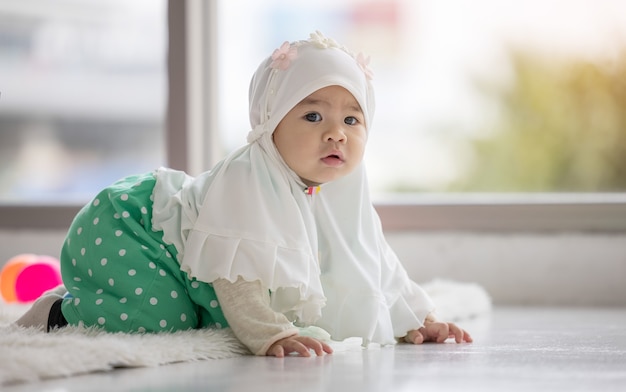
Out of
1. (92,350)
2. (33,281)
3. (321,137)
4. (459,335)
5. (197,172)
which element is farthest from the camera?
(197,172)

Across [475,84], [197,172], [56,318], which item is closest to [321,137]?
[56,318]

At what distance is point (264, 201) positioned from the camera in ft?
5.13

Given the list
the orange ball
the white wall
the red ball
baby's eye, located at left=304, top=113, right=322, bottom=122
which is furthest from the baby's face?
the white wall

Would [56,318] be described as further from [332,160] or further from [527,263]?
[527,263]

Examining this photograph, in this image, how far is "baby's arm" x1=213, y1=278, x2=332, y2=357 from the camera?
1.49 meters

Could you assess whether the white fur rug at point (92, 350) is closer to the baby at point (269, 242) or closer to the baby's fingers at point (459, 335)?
the baby at point (269, 242)

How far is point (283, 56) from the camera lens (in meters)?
1.67

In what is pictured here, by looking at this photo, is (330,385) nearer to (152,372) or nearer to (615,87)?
(152,372)

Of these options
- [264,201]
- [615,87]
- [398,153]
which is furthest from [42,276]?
[615,87]

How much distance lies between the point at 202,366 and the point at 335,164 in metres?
0.44

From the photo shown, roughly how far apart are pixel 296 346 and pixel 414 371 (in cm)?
22

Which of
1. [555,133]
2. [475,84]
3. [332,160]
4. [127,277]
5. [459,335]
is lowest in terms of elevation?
[459,335]

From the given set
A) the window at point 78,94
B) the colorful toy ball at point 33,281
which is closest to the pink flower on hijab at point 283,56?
the colorful toy ball at point 33,281

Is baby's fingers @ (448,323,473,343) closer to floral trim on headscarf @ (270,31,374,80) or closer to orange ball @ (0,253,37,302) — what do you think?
floral trim on headscarf @ (270,31,374,80)
